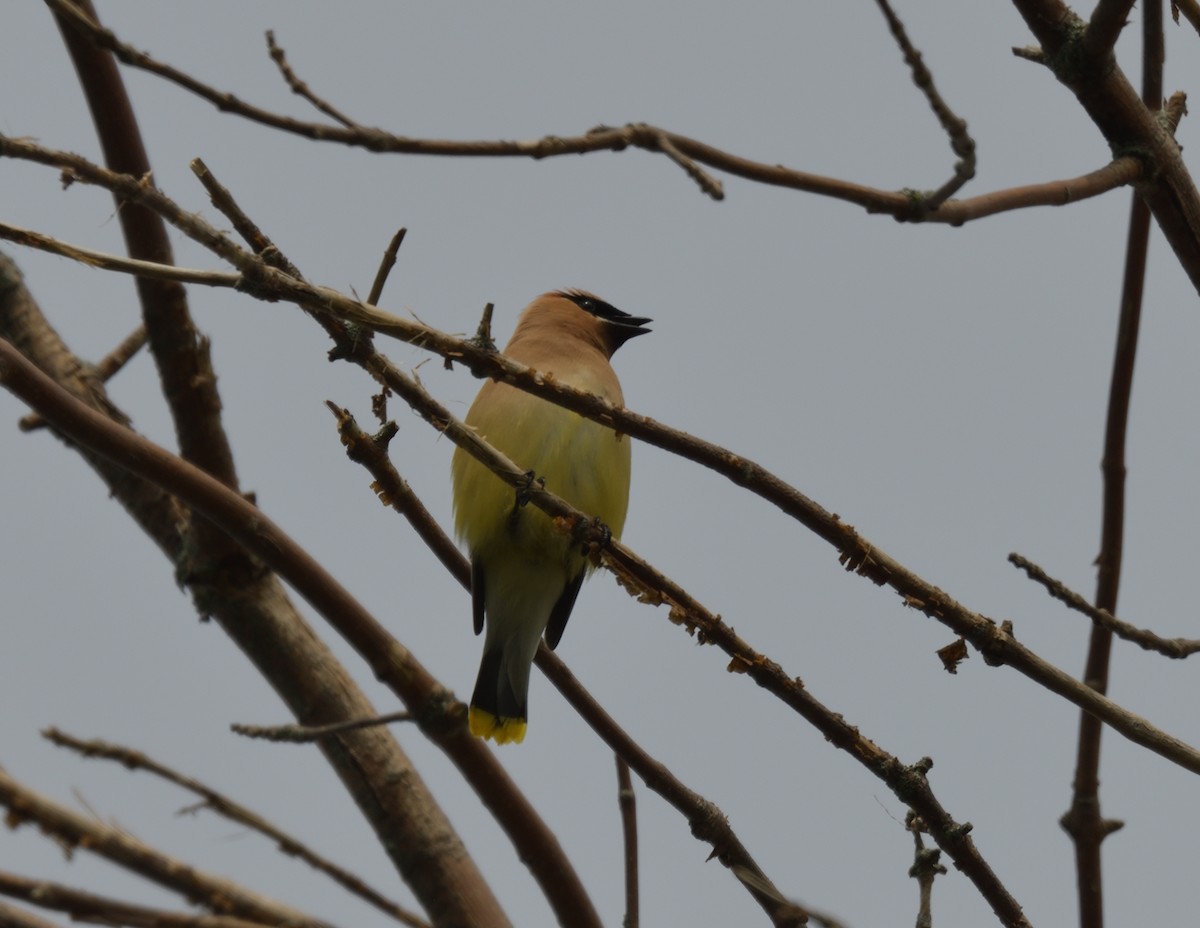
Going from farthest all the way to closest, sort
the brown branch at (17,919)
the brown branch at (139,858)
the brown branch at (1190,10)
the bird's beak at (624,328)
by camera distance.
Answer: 1. the bird's beak at (624,328)
2. the brown branch at (1190,10)
3. the brown branch at (139,858)
4. the brown branch at (17,919)

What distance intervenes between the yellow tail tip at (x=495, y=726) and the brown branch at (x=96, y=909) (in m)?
4.17

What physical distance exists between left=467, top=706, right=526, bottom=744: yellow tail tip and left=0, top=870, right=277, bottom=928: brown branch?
4.17 metres

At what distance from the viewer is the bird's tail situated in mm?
5656

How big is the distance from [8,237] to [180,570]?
5.81ft

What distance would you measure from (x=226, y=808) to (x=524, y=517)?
10.9 feet

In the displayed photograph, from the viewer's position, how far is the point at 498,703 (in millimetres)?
5676

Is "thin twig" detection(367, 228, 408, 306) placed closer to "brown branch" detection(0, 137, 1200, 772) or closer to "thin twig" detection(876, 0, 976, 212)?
"brown branch" detection(0, 137, 1200, 772)

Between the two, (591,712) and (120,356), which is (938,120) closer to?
(591,712)

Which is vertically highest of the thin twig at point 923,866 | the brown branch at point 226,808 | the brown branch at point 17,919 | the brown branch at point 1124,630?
the brown branch at point 1124,630

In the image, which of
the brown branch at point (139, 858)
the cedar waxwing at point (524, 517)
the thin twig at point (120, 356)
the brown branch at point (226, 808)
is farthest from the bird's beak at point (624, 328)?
the brown branch at point (139, 858)

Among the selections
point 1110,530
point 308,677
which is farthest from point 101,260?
point 1110,530

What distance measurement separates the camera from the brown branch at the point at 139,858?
57.9 inches

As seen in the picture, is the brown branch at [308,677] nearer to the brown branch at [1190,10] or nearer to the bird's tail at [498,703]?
the bird's tail at [498,703]

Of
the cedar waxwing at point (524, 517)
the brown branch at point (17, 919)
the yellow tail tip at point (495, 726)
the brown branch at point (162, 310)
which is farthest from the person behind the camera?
the yellow tail tip at point (495, 726)
